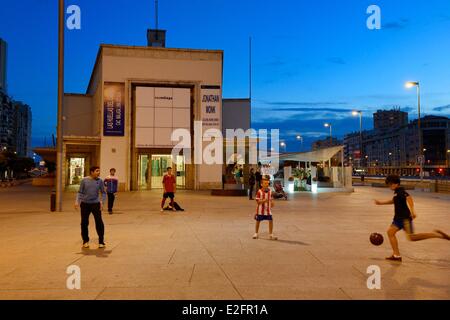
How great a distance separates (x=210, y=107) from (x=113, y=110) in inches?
265

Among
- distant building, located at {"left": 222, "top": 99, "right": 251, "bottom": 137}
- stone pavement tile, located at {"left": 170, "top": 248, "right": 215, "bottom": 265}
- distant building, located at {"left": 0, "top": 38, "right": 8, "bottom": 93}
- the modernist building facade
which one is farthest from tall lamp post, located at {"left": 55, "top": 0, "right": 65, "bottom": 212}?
Result: distant building, located at {"left": 0, "top": 38, "right": 8, "bottom": 93}

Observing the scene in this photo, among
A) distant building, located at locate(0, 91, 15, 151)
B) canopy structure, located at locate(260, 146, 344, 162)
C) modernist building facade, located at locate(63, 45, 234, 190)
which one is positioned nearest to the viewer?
modernist building facade, located at locate(63, 45, 234, 190)

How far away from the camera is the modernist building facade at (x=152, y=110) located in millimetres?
29547

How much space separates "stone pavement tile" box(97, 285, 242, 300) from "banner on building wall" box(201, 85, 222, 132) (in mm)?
25230

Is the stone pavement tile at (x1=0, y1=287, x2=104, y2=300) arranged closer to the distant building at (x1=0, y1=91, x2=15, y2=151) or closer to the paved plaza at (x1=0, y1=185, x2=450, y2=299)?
the paved plaza at (x1=0, y1=185, x2=450, y2=299)

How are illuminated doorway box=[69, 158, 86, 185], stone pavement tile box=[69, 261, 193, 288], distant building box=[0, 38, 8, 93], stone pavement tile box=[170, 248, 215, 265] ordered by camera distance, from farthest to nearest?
distant building box=[0, 38, 8, 93] → illuminated doorway box=[69, 158, 86, 185] → stone pavement tile box=[170, 248, 215, 265] → stone pavement tile box=[69, 261, 193, 288]

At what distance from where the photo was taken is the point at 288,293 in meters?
5.76

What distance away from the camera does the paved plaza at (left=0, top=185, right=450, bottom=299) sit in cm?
591

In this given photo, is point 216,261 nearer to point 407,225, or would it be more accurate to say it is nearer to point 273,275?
point 273,275

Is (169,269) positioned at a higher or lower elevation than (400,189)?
lower

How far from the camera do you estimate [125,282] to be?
250 inches
